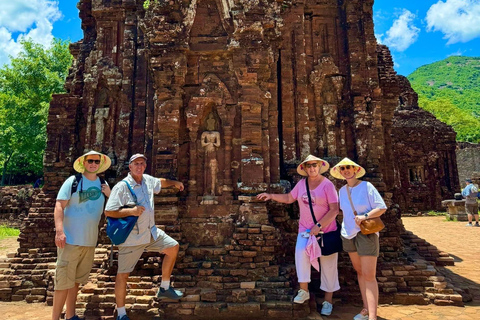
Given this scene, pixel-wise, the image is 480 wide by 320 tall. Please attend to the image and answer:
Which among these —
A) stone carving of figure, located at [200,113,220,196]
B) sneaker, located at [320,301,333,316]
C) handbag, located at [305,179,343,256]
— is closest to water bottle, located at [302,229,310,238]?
handbag, located at [305,179,343,256]

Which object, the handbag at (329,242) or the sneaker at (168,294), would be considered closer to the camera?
the sneaker at (168,294)

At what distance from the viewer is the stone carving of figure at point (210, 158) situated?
6.72 meters

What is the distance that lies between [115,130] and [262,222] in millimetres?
4676

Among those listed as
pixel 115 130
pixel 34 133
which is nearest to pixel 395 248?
pixel 115 130

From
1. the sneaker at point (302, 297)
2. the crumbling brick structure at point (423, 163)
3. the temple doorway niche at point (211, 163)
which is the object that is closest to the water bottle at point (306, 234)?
the sneaker at point (302, 297)

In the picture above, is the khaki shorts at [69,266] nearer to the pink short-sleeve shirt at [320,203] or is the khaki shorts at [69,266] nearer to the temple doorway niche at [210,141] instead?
the temple doorway niche at [210,141]

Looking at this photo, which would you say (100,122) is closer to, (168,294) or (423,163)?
(168,294)

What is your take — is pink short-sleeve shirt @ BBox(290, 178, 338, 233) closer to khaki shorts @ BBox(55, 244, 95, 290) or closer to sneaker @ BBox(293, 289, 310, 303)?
sneaker @ BBox(293, 289, 310, 303)

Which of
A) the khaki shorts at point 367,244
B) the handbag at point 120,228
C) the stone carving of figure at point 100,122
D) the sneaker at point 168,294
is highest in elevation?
the stone carving of figure at point 100,122

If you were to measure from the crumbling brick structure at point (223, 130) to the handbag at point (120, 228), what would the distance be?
1.52 m

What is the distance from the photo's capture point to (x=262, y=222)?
6188 mm

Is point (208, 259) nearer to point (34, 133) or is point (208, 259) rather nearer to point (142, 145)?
point (142, 145)

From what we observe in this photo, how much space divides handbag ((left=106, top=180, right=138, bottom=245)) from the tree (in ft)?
76.0

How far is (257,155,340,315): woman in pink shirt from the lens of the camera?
4930 mm
